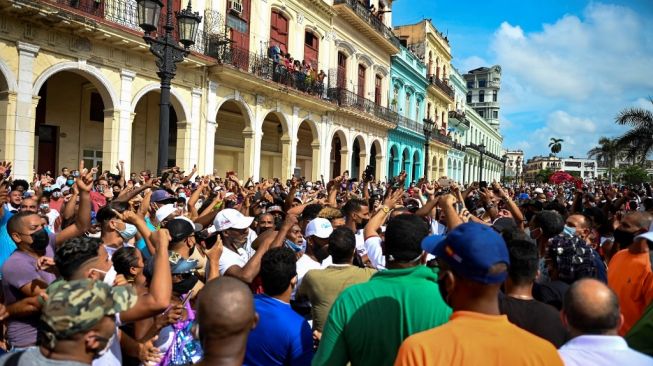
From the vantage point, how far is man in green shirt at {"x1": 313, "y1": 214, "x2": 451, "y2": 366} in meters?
2.09

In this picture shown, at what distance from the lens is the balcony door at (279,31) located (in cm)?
1883

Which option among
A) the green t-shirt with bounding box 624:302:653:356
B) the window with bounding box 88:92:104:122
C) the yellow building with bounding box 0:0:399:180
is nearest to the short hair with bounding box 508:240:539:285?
A: the green t-shirt with bounding box 624:302:653:356

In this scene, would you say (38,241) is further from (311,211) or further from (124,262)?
(311,211)

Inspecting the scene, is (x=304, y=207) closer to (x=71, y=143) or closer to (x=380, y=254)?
(x=380, y=254)

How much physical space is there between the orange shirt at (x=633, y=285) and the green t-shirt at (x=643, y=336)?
109cm

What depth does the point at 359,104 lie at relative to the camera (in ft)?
82.0

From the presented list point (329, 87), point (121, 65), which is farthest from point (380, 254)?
point (329, 87)

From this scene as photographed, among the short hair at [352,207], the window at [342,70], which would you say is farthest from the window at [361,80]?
the short hair at [352,207]

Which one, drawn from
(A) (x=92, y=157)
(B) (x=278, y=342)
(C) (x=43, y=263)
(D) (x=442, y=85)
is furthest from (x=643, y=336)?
(D) (x=442, y=85)

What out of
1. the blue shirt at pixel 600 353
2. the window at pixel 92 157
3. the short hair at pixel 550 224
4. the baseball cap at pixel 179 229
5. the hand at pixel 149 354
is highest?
the window at pixel 92 157

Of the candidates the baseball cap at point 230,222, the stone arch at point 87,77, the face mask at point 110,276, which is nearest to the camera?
the face mask at point 110,276

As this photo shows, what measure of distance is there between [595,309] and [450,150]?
41003 mm

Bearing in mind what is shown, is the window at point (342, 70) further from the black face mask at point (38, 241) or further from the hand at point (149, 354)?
the hand at point (149, 354)

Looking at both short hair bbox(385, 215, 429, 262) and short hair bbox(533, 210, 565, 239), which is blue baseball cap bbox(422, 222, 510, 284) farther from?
short hair bbox(533, 210, 565, 239)
